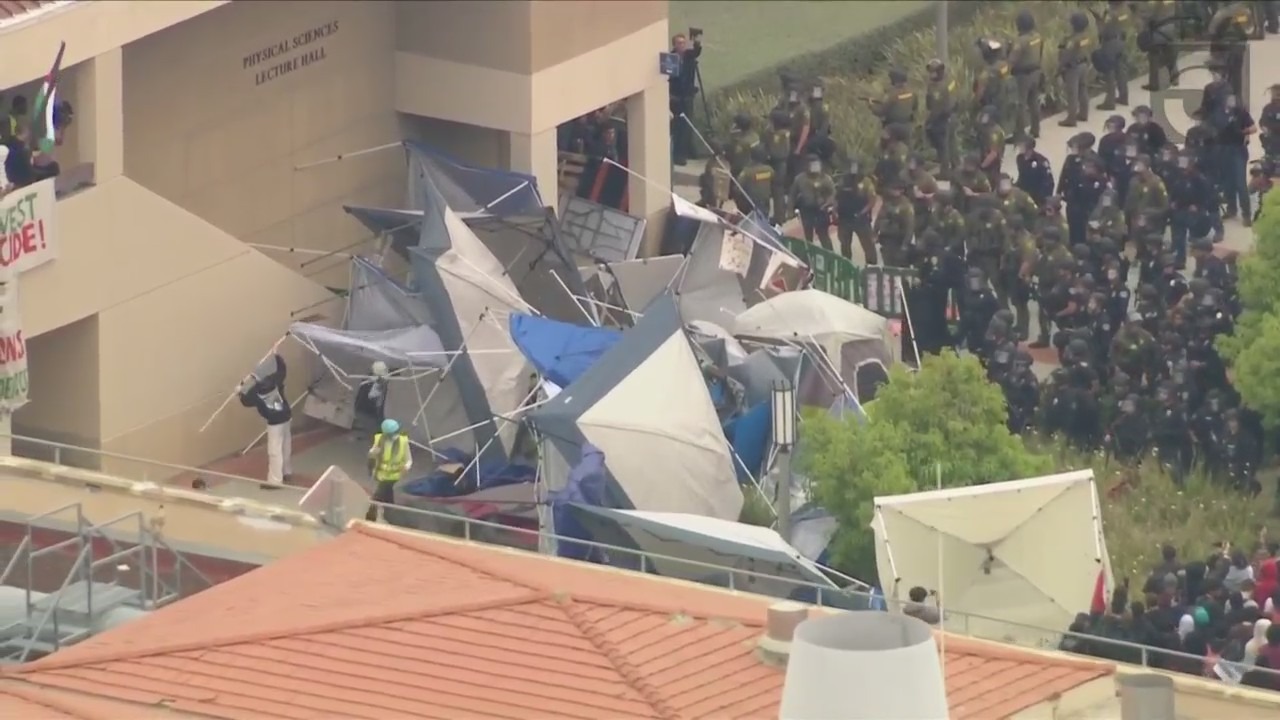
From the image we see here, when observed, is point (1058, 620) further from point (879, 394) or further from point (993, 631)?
point (879, 394)

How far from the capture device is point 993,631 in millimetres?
20141

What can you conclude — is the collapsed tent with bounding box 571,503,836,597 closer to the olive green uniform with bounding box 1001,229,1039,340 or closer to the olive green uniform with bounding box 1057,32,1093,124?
the olive green uniform with bounding box 1001,229,1039,340

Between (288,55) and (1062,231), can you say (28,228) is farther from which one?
(1062,231)

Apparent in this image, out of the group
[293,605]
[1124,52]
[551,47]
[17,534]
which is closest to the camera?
[293,605]

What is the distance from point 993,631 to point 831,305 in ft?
19.7

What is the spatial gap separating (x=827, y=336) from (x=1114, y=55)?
9.93m

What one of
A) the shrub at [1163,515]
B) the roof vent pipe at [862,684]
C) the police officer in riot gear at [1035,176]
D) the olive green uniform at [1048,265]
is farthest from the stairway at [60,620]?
the police officer in riot gear at [1035,176]

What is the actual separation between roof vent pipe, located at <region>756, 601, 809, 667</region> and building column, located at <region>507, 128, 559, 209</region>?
13.5m

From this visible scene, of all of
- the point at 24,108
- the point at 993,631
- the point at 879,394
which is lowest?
the point at 993,631

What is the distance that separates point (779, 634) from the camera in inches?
594

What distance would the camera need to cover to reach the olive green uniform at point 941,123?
31.6m

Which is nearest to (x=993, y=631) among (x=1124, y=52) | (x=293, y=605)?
(x=293, y=605)

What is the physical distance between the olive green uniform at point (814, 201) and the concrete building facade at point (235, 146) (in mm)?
1338

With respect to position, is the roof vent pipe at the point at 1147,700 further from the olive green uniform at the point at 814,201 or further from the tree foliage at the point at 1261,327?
the olive green uniform at the point at 814,201
